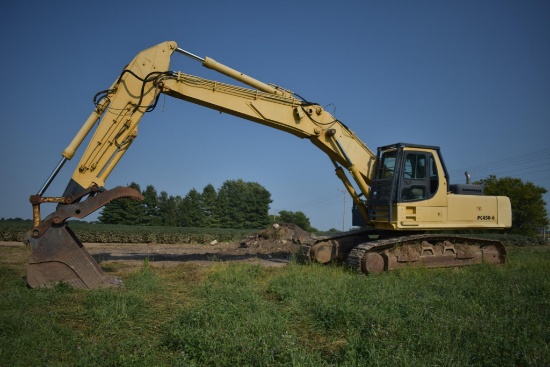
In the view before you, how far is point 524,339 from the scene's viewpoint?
12.8 feet

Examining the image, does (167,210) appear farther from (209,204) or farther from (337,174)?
(337,174)

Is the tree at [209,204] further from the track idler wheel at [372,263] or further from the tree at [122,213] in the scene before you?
the track idler wheel at [372,263]

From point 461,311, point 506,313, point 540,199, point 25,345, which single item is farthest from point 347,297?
point 540,199

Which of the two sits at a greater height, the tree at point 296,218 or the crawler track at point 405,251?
the tree at point 296,218

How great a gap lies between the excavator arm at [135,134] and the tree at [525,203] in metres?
32.4

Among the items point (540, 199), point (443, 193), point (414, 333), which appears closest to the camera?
point (414, 333)

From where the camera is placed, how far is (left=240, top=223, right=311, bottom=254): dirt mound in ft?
59.8

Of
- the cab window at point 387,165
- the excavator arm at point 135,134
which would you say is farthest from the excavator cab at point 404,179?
the excavator arm at point 135,134

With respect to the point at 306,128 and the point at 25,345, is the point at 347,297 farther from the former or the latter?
the point at 306,128

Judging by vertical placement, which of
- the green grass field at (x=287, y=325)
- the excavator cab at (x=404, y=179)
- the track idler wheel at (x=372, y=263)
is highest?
the excavator cab at (x=404, y=179)

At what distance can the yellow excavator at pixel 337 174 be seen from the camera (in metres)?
7.55

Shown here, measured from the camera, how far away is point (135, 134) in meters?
8.84

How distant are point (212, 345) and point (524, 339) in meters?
3.24

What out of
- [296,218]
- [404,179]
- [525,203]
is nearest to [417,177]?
[404,179]
